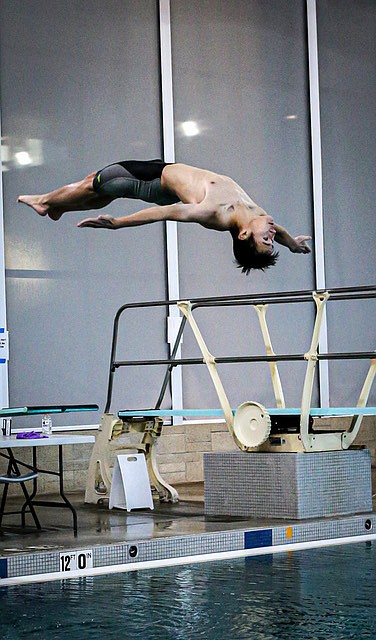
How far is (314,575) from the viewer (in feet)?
17.0

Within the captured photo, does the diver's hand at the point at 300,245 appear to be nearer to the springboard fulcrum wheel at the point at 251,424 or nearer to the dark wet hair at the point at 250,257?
the dark wet hair at the point at 250,257

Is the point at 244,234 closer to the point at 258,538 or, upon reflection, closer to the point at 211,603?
the point at 258,538

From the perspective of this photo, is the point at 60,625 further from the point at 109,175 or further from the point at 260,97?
the point at 260,97

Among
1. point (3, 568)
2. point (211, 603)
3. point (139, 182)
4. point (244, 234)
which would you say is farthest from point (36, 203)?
point (211, 603)

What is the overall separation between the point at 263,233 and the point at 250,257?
0.24 metres

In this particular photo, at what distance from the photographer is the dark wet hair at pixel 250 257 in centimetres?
983

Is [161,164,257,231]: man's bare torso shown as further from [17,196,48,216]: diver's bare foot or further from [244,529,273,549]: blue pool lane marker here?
[244,529,273,549]: blue pool lane marker

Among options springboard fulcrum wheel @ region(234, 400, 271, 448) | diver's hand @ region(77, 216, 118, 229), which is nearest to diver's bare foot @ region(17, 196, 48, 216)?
diver's hand @ region(77, 216, 118, 229)

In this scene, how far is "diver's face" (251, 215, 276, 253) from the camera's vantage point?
32.4 feet

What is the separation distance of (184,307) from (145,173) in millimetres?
2669

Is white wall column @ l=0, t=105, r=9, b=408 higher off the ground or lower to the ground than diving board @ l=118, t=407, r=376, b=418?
higher

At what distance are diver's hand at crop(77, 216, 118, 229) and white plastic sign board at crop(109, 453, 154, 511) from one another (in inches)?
99.1

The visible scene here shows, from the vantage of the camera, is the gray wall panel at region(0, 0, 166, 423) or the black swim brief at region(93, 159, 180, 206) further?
the black swim brief at region(93, 159, 180, 206)

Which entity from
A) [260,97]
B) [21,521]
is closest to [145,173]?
[260,97]
